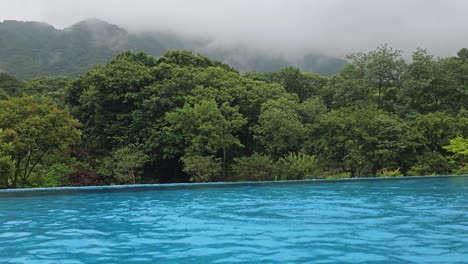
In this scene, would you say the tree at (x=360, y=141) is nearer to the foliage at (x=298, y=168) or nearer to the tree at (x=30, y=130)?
the foliage at (x=298, y=168)

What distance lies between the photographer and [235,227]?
257 inches

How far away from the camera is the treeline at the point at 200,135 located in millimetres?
13367

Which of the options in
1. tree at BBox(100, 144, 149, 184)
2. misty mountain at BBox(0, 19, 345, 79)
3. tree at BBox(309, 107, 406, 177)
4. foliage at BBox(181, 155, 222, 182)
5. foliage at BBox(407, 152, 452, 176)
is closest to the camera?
foliage at BBox(181, 155, 222, 182)

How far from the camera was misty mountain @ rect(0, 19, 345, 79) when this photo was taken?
166 ft

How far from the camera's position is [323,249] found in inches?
198

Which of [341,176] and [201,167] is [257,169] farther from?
[341,176]

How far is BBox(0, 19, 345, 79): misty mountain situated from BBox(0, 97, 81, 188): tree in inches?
1345

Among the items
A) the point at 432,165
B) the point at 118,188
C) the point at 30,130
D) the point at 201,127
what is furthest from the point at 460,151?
the point at 30,130

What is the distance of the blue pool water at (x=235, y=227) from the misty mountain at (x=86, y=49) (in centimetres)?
3917

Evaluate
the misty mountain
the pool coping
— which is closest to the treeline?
the pool coping

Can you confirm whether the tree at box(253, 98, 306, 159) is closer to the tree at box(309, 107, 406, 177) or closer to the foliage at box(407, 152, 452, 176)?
the tree at box(309, 107, 406, 177)

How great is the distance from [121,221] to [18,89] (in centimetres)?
2621

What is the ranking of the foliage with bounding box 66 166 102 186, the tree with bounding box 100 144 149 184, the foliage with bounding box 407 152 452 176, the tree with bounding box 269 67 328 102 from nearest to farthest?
the foliage with bounding box 66 166 102 186 < the tree with bounding box 100 144 149 184 < the foliage with bounding box 407 152 452 176 < the tree with bounding box 269 67 328 102

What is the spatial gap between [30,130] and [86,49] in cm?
4986
